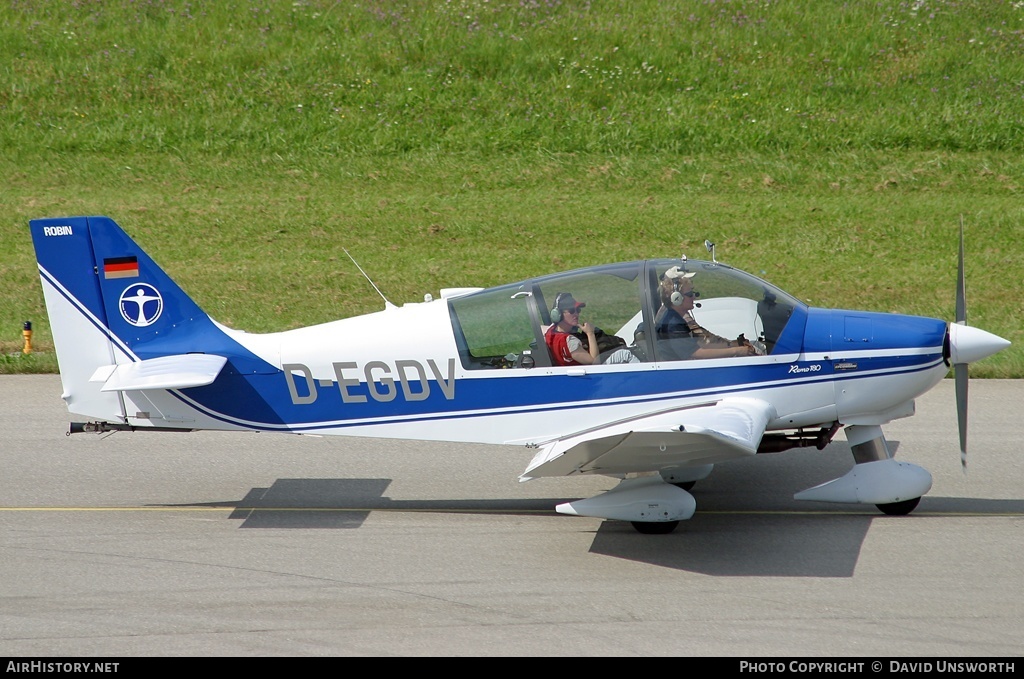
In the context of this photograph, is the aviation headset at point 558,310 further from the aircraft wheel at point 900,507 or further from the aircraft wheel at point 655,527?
the aircraft wheel at point 900,507

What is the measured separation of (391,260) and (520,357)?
9.04 metres

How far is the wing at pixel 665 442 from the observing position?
6.26 m

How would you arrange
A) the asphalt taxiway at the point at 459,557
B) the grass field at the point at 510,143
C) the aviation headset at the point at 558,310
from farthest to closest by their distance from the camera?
1. the grass field at the point at 510,143
2. the aviation headset at the point at 558,310
3. the asphalt taxiway at the point at 459,557

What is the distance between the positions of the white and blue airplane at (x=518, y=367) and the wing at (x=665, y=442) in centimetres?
8

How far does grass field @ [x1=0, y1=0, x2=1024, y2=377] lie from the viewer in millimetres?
15648

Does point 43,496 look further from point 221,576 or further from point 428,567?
point 428,567

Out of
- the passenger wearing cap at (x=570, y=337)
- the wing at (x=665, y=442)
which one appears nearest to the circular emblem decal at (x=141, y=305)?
the passenger wearing cap at (x=570, y=337)

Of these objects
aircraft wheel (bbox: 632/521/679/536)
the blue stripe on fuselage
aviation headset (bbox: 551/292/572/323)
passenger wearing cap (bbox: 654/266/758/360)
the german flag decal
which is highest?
the german flag decal

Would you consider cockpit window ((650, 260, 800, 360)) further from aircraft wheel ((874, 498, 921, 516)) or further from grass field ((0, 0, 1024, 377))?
grass field ((0, 0, 1024, 377))

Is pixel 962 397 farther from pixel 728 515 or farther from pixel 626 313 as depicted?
pixel 626 313

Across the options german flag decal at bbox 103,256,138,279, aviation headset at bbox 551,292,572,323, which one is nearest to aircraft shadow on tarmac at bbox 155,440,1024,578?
aviation headset at bbox 551,292,572,323

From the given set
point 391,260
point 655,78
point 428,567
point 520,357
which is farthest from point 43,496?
point 655,78

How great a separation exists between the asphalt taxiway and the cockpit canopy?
49.1 inches

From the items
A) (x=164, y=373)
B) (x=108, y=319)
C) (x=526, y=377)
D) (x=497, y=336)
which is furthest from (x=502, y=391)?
(x=108, y=319)
